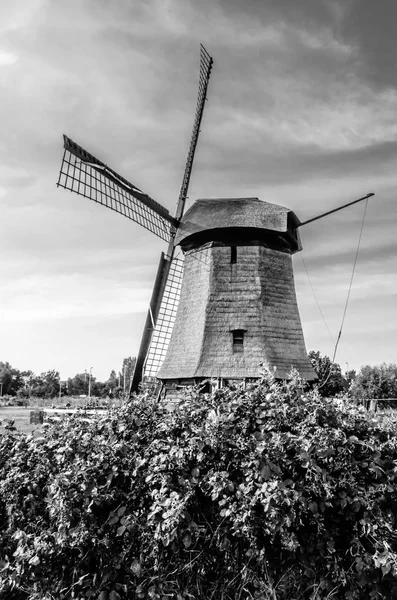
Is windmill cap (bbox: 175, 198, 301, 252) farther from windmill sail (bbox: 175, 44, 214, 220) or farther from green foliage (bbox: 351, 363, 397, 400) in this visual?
green foliage (bbox: 351, 363, 397, 400)

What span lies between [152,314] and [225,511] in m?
13.5

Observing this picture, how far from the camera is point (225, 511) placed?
3.44m

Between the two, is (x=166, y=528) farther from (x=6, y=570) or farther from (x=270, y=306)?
(x=270, y=306)

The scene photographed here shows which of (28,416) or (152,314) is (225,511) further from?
(28,416)

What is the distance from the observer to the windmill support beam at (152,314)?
16.5m

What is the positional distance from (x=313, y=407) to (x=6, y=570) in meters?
2.66

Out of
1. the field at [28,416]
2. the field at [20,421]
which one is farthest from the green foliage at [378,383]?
the field at [20,421]

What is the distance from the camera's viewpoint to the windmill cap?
1578 centimetres

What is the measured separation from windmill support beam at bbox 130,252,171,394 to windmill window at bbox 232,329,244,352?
3014 millimetres

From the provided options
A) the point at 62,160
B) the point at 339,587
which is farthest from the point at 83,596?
the point at 62,160

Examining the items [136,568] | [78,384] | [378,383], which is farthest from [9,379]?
[136,568]

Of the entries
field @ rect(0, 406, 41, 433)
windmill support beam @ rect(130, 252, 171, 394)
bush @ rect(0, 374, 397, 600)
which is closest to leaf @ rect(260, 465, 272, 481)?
bush @ rect(0, 374, 397, 600)

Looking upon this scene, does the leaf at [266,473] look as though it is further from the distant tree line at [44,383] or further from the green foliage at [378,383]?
the distant tree line at [44,383]

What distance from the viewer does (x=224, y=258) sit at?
1581 centimetres
